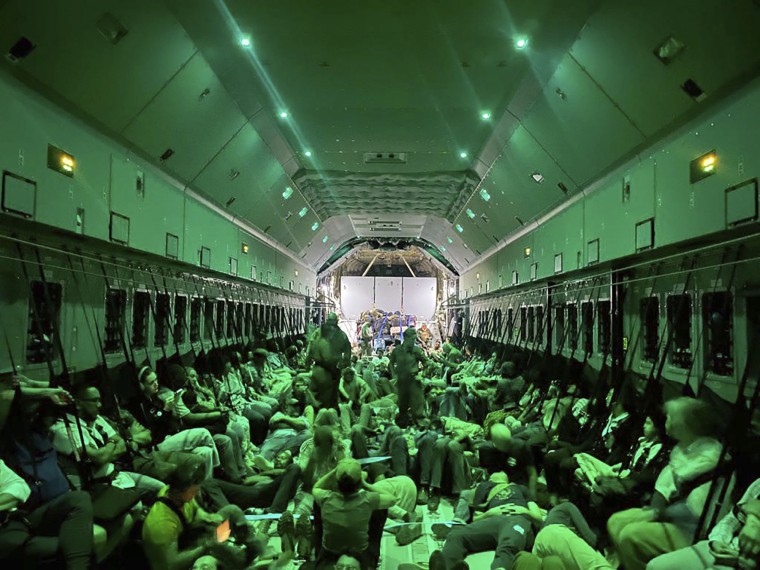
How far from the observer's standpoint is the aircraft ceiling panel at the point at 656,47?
382cm

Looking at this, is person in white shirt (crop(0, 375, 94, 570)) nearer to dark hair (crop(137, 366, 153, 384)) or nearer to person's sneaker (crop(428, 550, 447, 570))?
person's sneaker (crop(428, 550, 447, 570))

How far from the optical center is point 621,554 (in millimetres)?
3662

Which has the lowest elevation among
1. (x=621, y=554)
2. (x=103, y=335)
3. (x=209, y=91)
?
(x=621, y=554)

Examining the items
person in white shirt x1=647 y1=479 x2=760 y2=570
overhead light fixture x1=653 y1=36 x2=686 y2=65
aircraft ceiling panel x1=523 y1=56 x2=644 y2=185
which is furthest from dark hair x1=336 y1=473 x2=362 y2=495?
aircraft ceiling panel x1=523 y1=56 x2=644 y2=185

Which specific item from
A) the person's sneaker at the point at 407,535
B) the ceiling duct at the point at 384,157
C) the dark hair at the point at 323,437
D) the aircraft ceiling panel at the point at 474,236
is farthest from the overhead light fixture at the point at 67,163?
the aircraft ceiling panel at the point at 474,236

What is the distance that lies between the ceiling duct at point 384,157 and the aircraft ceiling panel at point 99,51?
5.78m

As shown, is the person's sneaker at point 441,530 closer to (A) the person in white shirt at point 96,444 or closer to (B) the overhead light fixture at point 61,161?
(A) the person in white shirt at point 96,444

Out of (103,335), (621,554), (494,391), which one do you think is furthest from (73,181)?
(494,391)

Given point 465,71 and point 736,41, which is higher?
point 465,71

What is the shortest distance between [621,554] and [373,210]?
15381mm

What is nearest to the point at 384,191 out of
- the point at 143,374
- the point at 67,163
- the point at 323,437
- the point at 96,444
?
the point at 143,374

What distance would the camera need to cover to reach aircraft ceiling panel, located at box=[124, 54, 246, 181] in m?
6.11

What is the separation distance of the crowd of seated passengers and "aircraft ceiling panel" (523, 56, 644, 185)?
270 centimetres

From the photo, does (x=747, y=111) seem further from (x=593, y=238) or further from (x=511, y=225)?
(x=511, y=225)
